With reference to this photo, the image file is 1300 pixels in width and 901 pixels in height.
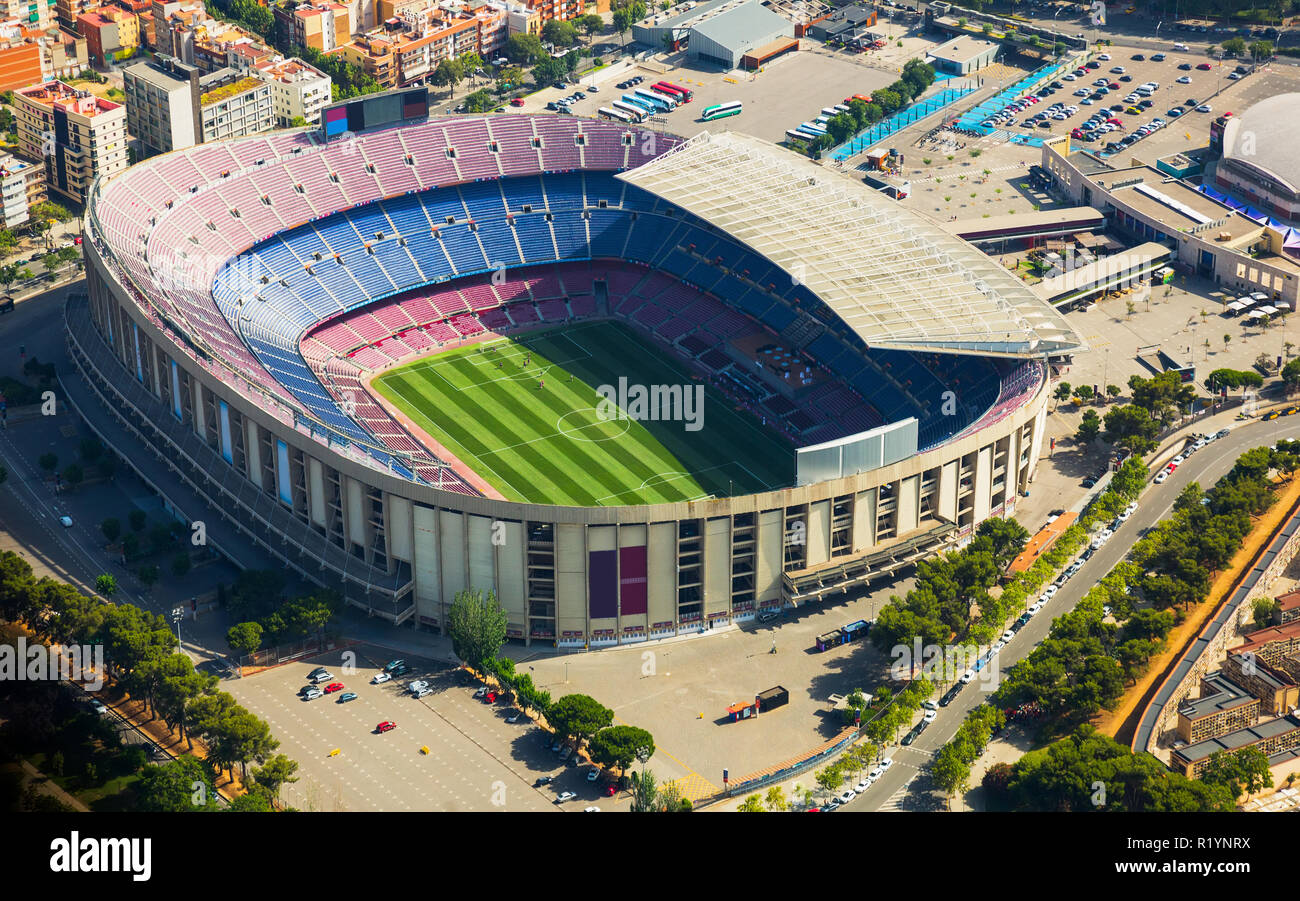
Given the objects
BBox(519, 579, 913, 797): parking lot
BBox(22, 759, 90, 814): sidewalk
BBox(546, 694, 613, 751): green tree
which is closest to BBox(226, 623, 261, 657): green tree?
BBox(22, 759, 90, 814): sidewalk

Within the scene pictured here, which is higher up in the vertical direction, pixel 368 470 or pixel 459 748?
pixel 368 470

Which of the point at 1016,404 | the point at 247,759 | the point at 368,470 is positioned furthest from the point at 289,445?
the point at 1016,404

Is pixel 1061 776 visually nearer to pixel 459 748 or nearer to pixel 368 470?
pixel 459 748

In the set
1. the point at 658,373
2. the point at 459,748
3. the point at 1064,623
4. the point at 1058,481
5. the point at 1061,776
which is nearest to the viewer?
the point at 1061,776

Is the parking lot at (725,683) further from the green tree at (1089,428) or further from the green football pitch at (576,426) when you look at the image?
the green tree at (1089,428)

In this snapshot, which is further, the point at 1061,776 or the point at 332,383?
the point at 332,383

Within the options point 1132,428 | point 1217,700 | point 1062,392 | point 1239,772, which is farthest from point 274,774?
point 1062,392

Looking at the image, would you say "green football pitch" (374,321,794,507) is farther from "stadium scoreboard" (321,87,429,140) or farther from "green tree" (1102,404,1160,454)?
"green tree" (1102,404,1160,454)
